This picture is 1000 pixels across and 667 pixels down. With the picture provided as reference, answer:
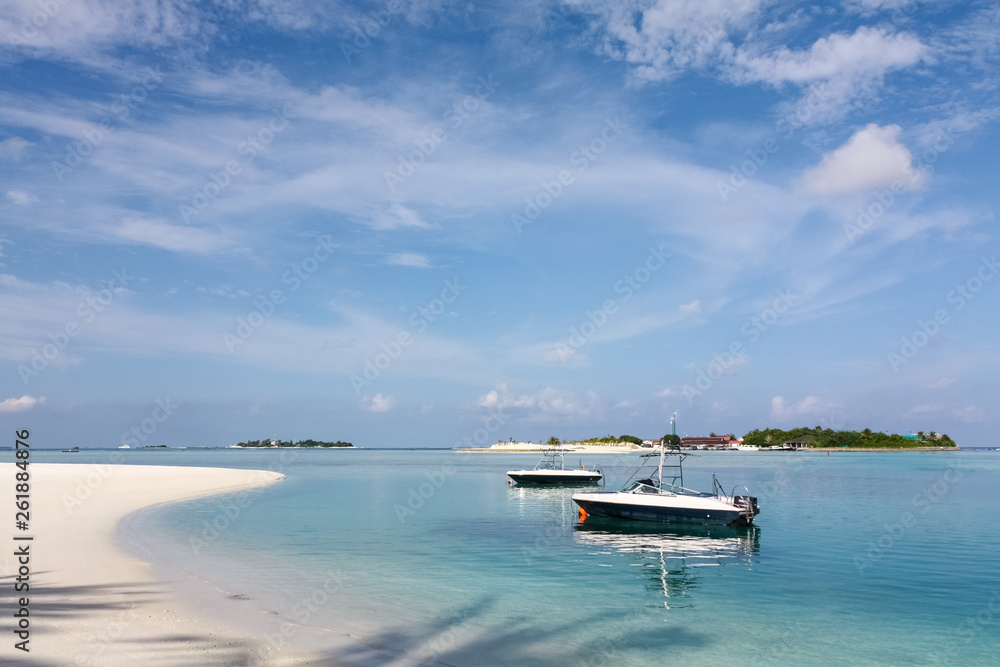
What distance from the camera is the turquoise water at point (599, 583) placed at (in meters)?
17.3

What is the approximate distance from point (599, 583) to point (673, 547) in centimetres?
1119

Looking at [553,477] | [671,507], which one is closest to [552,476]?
[553,477]

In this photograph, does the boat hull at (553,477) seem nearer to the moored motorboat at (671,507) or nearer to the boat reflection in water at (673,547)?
the boat reflection in water at (673,547)

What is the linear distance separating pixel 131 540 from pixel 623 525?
2839 centimetres

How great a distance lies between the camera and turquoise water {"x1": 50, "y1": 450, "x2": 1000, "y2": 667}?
17266 mm

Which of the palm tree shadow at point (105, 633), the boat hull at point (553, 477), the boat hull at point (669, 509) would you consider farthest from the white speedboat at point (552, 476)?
the palm tree shadow at point (105, 633)

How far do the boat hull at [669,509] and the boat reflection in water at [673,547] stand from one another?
639 millimetres

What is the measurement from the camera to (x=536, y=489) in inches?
2894

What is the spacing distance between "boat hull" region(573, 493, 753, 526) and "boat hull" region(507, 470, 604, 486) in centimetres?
3152

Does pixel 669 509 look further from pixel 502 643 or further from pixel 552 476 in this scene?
pixel 552 476

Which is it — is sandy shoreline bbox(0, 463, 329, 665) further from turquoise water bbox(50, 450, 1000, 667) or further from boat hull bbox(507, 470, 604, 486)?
boat hull bbox(507, 470, 604, 486)

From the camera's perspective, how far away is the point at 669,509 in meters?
41.1

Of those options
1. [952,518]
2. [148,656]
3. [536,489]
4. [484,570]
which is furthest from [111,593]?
[536,489]

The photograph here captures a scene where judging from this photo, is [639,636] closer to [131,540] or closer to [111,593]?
[111,593]
